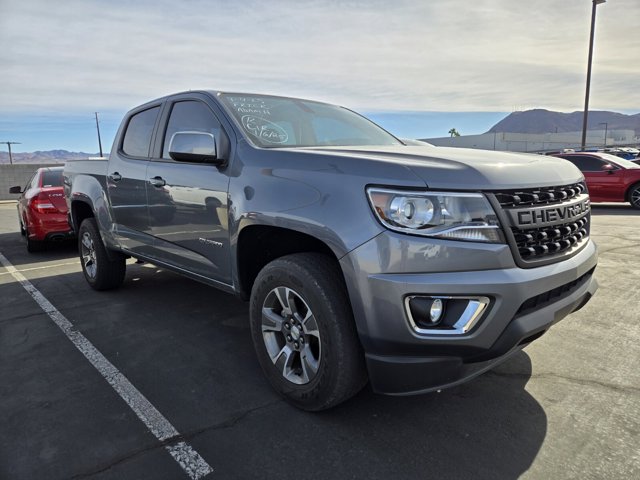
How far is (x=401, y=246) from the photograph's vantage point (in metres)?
2.11

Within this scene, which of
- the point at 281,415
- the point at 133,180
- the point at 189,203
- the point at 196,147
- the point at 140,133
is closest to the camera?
the point at 281,415

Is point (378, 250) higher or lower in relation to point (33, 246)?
higher

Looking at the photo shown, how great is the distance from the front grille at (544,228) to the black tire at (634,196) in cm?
1070

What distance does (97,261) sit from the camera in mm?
5148

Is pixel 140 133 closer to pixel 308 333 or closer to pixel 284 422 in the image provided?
pixel 308 333

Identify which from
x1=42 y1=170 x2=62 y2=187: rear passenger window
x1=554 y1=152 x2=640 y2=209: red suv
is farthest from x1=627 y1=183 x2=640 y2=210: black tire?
x1=42 y1=170 x2=62 y2=187: rear passenger window

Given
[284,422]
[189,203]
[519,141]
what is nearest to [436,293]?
[284,422]

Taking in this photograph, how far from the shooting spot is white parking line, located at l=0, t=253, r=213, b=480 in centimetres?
228

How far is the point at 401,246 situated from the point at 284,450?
120 cm

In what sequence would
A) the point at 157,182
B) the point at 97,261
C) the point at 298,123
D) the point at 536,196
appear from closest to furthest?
the point at 536,196 → the point at 298,123 → the point at 157,182 → the point at 97,261

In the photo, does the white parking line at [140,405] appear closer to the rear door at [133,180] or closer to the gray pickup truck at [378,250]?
the gray pickup truck at [378,250]

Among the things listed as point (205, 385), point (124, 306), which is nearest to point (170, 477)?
point (205, 385)

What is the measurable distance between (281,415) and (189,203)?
64.8 inches

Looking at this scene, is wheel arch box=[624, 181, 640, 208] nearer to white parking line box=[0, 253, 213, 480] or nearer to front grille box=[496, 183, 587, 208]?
front grille box=[496, 183, 587, 208]
